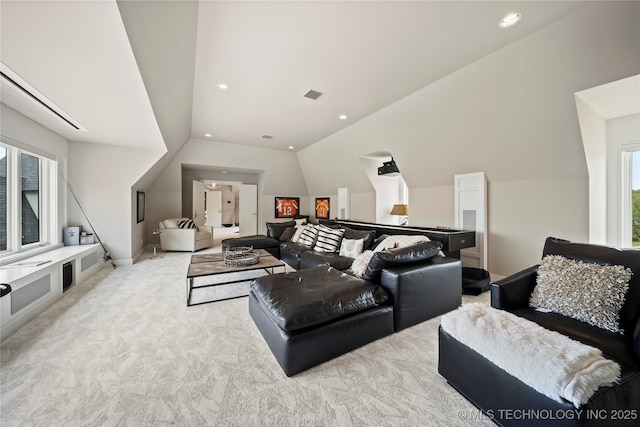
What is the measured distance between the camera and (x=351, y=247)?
3.74 m

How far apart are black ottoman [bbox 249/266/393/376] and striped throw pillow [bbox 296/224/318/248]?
6.57 feet

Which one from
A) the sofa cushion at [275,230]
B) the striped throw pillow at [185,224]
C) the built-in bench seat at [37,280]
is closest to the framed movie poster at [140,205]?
the striped throw pillow at [185,224]

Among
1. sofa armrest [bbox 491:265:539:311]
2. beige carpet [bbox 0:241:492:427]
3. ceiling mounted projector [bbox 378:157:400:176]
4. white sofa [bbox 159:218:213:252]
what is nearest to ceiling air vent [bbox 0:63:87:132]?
beige carpet [bbox 0:241:492:427]

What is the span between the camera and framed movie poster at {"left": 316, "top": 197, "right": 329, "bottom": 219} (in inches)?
309

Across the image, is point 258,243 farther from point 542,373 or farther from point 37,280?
point 542,373

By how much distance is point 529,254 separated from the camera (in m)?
3.49

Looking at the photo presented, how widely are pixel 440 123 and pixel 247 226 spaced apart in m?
6.80

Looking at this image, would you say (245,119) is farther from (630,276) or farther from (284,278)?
(630,276)

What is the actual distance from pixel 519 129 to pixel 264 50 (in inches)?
126

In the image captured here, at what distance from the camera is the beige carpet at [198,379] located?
139 cm

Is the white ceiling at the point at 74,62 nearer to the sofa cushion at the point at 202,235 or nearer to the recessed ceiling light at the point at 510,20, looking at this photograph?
the recessed ceiling light at the point at 510,20

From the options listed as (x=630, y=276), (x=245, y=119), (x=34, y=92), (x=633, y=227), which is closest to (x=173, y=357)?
(x=34, y=92)

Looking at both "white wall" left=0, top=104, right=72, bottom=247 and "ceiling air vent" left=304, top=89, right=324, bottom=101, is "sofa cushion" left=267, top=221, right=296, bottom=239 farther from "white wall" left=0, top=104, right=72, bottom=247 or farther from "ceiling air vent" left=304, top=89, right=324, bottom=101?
"white wall" left=0, top=104, right=72, bottom=247

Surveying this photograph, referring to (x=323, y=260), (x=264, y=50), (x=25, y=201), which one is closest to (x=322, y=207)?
(x=323, y=260)
